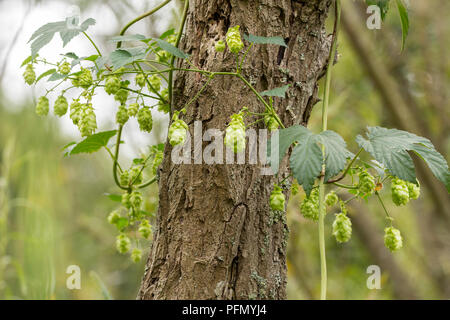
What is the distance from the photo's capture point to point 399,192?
2.06ft

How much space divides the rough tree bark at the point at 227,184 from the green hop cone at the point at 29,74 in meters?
0.23

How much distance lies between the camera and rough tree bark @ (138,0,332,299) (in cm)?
69

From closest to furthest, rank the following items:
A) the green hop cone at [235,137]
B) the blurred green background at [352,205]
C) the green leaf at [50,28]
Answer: the green hop cone at [235,137] → the green leaf at [50,28] → the blurred green background at [352,205]

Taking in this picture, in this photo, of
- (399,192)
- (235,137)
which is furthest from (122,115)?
(399,192)

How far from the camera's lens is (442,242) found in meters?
3.09

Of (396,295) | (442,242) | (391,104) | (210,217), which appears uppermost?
(391,104)

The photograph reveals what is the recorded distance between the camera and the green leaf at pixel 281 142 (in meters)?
0.57

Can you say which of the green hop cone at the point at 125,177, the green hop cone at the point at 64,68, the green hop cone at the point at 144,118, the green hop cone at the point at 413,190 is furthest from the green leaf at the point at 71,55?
the green hop cone at the point at 413,190

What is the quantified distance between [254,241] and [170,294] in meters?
0.17

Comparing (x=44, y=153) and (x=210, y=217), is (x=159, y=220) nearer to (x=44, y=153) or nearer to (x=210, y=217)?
(x=210, y=217)

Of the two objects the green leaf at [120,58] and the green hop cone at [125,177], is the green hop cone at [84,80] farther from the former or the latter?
the green hop cone at [125,177]

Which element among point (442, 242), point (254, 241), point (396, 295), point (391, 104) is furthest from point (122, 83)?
point (442, 242)

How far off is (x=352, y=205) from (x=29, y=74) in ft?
6.78
